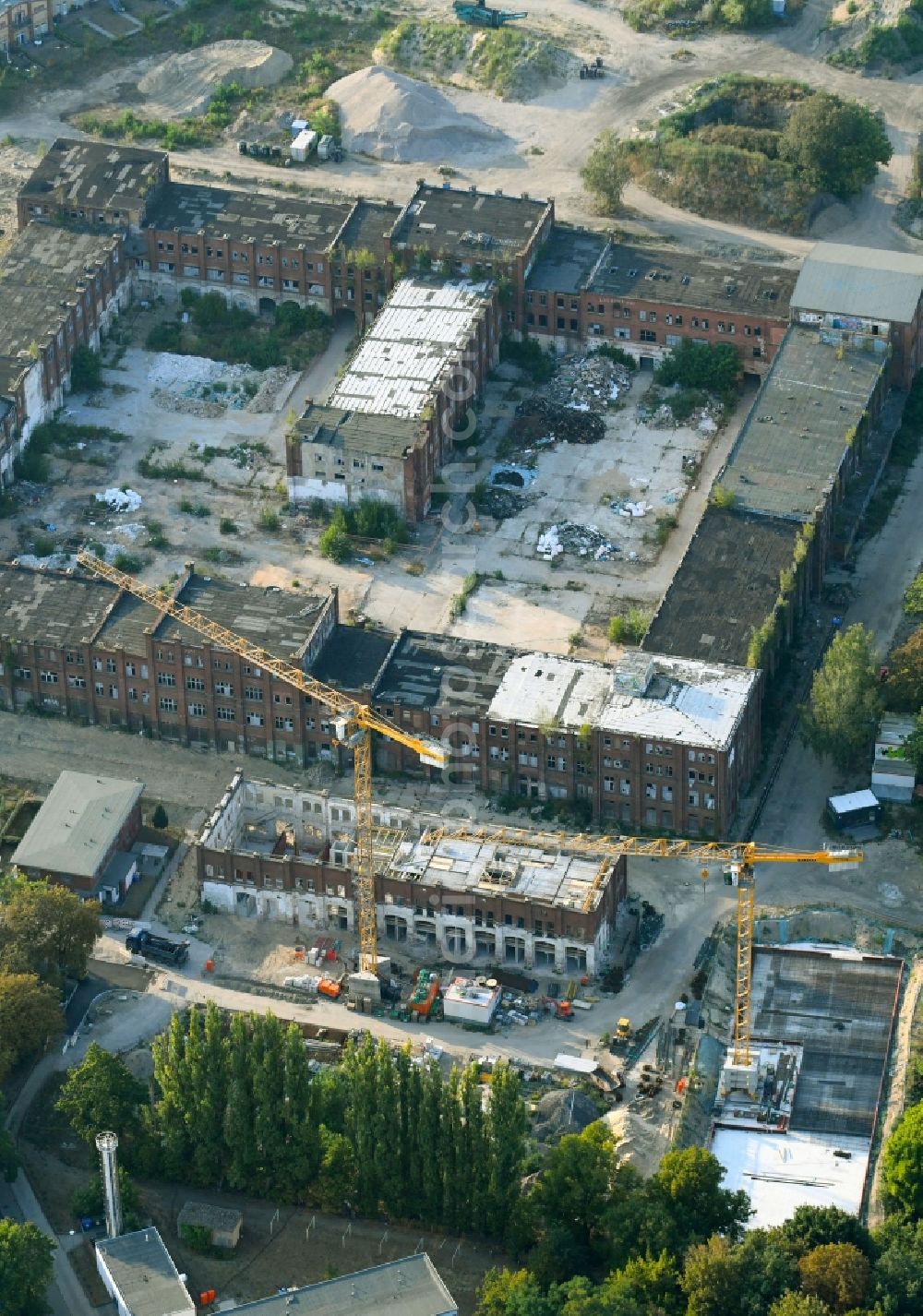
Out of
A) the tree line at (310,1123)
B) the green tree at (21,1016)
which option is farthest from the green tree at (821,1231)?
the green tree at (21,1016)

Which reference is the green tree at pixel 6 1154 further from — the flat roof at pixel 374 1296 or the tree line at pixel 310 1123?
the flat roof at pixel 374 1296

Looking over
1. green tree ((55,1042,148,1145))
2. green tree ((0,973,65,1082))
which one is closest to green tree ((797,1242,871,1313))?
green tree ((55,1042,148,1145))

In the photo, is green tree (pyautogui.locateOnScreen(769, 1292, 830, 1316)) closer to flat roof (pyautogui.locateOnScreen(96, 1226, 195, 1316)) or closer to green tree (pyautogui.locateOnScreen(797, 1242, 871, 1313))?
green tree (pyautogui.locateOnScreen(797, 1242, 871, 1313))

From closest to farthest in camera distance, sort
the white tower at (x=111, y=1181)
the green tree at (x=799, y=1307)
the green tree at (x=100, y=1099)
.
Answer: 1. the green tree at (x=799, y=1307)
2. the white tower at (x=111, y=1181)
3. the green tree at (x=100, y=1099)

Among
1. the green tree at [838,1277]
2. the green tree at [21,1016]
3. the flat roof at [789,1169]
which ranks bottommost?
the flat roof at [789,1169]

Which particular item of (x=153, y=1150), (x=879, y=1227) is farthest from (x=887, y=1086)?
(x=153, y=1150)

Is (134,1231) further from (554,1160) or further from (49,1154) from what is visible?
(554,1160)
